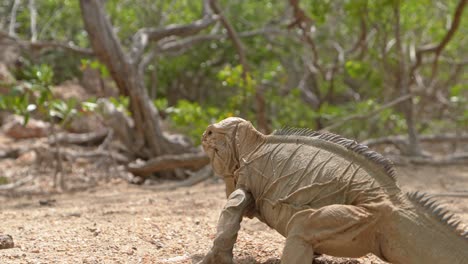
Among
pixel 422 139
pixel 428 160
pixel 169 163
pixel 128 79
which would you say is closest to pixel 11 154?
pixel 128 79

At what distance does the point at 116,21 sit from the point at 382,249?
11.8m

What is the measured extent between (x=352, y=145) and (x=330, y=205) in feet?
1.55

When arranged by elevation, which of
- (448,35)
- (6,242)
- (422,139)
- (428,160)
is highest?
(448,35)

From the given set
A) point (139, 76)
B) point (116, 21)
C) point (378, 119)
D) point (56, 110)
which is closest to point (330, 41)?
point (378, 119)

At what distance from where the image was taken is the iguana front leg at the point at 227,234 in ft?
10.8

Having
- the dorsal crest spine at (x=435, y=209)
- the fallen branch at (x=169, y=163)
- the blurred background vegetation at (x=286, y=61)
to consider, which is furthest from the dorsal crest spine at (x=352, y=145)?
the fallen branch at (x=169, y=163)

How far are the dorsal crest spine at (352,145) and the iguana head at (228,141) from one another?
21 cm

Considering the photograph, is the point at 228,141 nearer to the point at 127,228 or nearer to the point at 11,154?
the point at 127,228

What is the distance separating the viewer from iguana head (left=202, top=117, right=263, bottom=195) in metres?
3.69

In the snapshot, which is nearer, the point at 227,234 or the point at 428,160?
the point at 227,234

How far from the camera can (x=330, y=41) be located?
14.2 meters

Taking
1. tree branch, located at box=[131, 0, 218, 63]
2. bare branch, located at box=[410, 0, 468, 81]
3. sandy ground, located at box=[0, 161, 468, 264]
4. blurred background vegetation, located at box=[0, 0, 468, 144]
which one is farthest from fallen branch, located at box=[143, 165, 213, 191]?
bare branch, located at box=[410, 0, 468, 81]

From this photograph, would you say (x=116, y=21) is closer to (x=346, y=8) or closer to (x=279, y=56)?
(x=279, y=56)

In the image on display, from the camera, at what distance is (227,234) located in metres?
3.28
